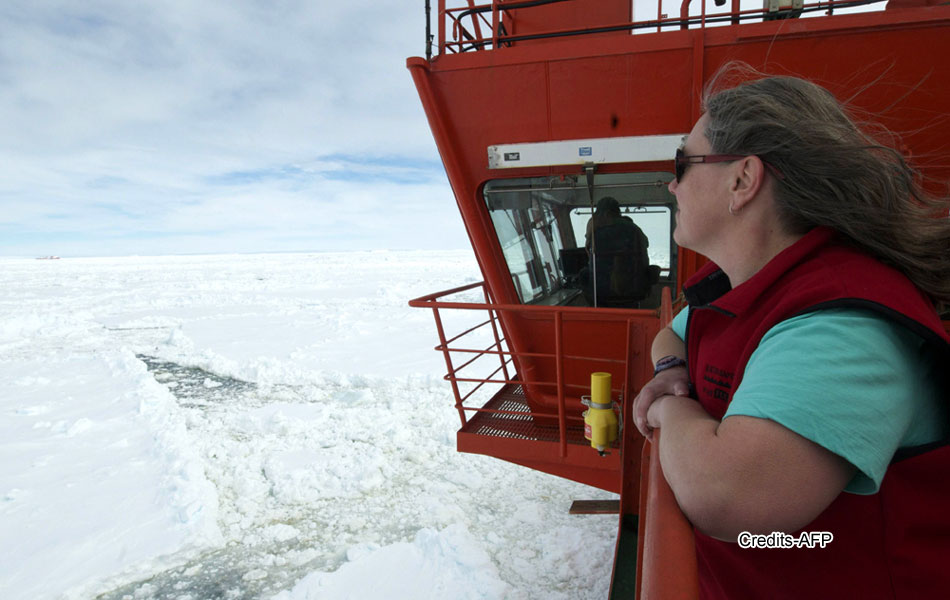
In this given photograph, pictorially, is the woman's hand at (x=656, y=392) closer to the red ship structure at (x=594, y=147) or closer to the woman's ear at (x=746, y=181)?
the woman's ear at (x=746, y=181)

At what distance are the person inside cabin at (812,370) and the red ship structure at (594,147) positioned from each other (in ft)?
4.03

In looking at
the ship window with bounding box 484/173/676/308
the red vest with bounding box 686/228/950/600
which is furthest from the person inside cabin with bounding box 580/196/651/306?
the red vest with bounding box 686/228/950/600

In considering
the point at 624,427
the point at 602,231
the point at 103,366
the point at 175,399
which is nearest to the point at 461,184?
the point at 602,231

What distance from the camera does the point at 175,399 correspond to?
26.4 ft

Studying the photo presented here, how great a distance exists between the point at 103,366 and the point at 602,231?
1078 centimetres

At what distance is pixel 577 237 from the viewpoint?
3.99m

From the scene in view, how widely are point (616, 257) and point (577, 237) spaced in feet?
1.14

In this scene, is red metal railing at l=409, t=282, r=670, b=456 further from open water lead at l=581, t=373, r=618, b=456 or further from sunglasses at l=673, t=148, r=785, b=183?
sunglasses at l=673, t=148, r=785, b=183

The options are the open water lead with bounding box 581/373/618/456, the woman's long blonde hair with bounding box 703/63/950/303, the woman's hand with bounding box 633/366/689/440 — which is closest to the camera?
the woman's long blonde hair with bounding box 703/63/950/303

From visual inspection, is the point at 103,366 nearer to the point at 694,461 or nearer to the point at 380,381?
the point at 380,381

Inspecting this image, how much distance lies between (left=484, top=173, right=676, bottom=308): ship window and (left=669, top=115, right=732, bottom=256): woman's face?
2486 millimetres

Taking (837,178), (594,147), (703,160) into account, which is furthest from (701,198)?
(594,147)

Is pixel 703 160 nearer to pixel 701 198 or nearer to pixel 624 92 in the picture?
pixel 701 198

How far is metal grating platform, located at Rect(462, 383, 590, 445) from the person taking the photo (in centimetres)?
373
